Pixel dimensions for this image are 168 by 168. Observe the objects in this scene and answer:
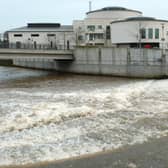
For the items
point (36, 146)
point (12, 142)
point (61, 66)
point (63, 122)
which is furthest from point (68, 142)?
point (61, 66)

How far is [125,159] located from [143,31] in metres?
45.3

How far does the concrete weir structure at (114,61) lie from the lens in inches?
1353

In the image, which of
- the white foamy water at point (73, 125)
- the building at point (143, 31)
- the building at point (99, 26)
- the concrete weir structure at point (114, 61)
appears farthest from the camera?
the building at point (99, 26)

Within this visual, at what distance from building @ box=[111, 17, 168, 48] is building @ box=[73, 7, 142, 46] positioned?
9.13m

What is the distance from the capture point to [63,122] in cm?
1352

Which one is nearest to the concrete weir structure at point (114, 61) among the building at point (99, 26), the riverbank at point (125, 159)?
the building at point (99, 26)

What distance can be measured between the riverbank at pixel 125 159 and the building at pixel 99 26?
52904mm

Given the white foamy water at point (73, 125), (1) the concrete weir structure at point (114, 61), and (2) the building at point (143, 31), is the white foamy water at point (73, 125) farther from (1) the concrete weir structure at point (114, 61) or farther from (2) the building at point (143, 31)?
(2) the building at point (143, 31)

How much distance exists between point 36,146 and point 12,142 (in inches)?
39.0

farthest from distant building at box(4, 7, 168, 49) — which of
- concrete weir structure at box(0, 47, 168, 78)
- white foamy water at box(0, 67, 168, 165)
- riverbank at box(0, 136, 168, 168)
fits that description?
riverbank at box(0, 136, 168, 168)

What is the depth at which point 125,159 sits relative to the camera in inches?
366

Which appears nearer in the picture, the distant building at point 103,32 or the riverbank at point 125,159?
the riverbank at point 125,159

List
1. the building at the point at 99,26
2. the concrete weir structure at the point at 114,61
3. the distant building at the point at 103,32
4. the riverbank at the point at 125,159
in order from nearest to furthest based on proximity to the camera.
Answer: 1. the riverbank at the point at 125,159
2. the concrete weir structure at the point at 114,61
3. the distant building at the point at 103,32
4. the building at the point at 99,26

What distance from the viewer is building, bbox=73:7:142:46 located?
64312 millimetres
